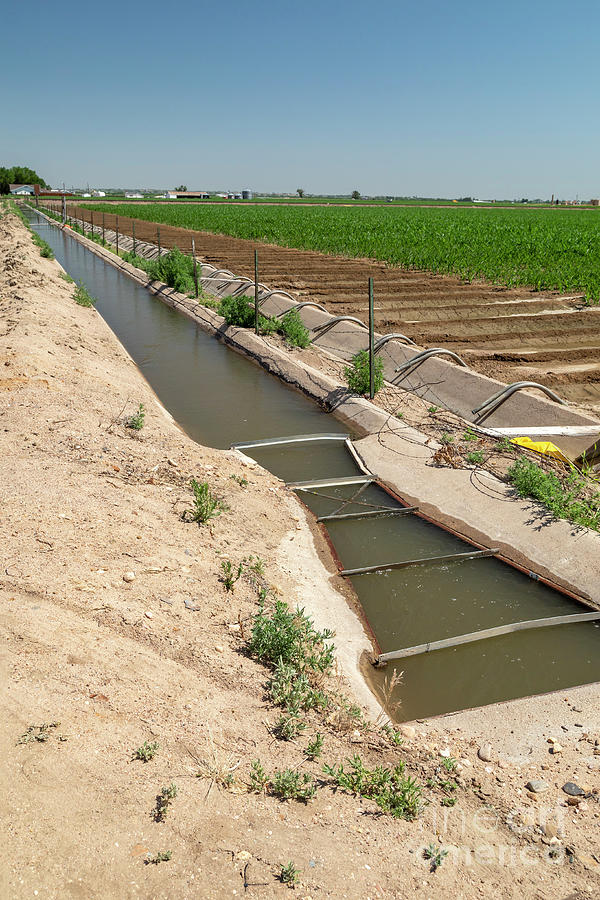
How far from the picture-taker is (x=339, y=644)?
4629 millimetres

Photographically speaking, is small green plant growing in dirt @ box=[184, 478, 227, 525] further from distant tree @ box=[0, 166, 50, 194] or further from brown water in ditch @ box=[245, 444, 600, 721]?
distant tree @ box=[0, 166, 50, 194]

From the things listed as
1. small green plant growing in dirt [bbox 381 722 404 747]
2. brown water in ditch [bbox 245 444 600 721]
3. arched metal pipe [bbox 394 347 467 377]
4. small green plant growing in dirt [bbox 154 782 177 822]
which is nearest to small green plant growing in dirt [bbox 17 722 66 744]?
small green plant growing in dirt [bbox 154 782 177 822]

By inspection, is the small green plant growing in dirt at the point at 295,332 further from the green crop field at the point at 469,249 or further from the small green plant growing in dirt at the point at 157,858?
the small green plant growing in dirt at the point at 157,858

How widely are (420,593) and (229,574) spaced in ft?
5.53

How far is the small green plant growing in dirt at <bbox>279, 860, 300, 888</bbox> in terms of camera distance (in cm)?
260

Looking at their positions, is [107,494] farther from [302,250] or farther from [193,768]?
[302,250]

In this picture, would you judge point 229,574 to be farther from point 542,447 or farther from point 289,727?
point 542,447

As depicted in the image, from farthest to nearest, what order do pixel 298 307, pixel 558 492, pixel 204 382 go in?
pixel 298 307 < pixel 204 382 < pixel 558 492

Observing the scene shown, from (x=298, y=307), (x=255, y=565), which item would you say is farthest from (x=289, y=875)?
(x=298, y=307)

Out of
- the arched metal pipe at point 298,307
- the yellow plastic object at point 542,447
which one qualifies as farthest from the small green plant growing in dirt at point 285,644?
the arched metal pipe at point 298,307

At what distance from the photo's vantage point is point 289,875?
2.61 m

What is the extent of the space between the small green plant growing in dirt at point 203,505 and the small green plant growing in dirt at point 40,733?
2619 mm

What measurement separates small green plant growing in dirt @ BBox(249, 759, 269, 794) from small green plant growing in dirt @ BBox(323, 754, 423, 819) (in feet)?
0.97

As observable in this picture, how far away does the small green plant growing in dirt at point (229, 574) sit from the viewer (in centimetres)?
476
